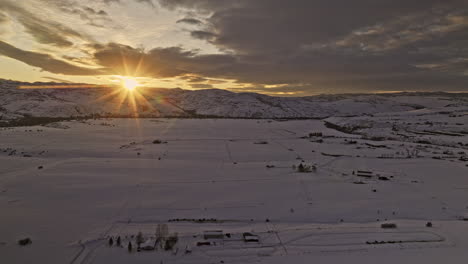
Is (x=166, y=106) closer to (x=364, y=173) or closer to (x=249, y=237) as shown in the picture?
(x=364, y=173)

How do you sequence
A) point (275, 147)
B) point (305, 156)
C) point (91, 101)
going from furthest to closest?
point (91, 101)
point (275, 147)
point (305, 156)

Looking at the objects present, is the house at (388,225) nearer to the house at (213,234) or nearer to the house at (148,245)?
the house at (213,234)

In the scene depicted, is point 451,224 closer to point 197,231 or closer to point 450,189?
point 450,189

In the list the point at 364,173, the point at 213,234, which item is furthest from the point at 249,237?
the point at 364,173

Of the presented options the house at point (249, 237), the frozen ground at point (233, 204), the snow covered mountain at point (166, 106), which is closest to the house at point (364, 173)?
the frozen ground at point (233, 204)

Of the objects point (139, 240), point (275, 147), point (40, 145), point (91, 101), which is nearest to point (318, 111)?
point (275, 147)

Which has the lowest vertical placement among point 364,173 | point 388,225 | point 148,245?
point 148,245
